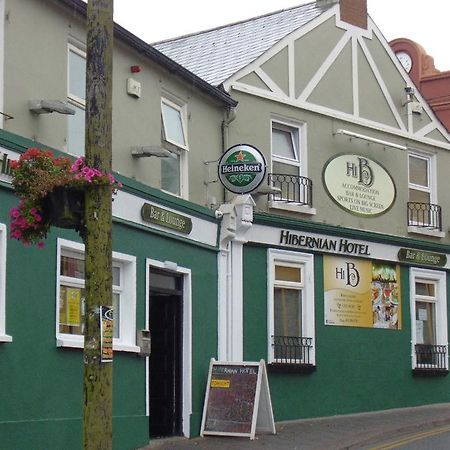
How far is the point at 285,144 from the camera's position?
64.4 ft

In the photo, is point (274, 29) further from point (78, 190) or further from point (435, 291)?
point (78, 190)

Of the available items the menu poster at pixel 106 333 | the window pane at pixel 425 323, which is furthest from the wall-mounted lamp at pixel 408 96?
the menu poster at pixel 106 333

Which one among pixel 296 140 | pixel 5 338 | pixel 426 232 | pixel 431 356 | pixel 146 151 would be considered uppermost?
pixel 296 140

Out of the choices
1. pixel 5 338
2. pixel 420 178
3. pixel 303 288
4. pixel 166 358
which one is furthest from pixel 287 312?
pixel 5 338

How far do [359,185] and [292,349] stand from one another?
374 cm

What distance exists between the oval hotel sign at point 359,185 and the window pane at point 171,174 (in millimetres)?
4118

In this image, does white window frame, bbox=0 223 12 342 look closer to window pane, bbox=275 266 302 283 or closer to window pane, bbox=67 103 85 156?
window pane, bbox=67 103 85 156

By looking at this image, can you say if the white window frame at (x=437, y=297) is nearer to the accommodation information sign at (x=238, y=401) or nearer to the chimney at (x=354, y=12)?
the chimney at (x=354, y=12)

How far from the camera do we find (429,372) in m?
21.4

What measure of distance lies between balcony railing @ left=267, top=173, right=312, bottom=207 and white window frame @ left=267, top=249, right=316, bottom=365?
974mm

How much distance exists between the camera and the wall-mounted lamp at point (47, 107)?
12.6m

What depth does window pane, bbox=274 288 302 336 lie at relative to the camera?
62.1ft

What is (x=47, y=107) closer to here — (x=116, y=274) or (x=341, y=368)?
(x=116, y=274)

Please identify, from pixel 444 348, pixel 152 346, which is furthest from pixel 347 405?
pixel 152 346
